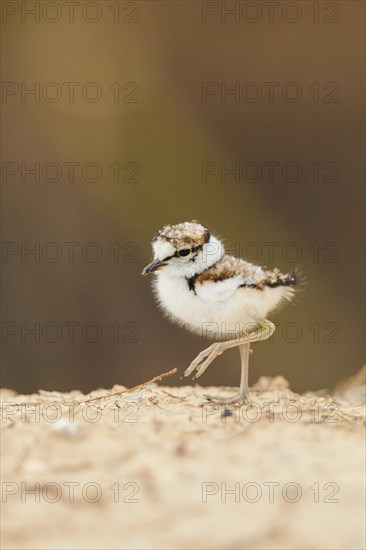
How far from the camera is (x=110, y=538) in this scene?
1.97 metres

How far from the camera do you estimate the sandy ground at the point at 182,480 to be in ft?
6.43

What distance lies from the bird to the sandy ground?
55 centimetres

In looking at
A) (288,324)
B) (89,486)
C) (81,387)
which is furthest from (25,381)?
(89,486)

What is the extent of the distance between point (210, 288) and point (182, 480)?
1.34 metres

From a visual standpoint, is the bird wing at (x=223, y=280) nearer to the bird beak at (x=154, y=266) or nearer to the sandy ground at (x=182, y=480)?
the bird beak at (x=154, y=266)

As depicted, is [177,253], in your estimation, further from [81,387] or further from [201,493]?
[81,387]

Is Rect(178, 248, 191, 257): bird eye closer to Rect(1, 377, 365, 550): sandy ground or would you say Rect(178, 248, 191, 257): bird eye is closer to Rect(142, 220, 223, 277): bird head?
Rect(142, 220, 223, 277): bird head

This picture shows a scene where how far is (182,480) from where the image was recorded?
2.26m

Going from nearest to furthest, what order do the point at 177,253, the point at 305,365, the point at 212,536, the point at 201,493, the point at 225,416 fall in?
the point at 212,536
the point at 201,493
the point at 225,416
the point at 177,253
the point at 305,365

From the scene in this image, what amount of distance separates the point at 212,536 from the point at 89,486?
0.48 m

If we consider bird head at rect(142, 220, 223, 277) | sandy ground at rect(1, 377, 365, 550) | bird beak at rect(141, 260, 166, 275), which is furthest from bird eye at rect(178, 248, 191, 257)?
sandy ground at rect(1, 377, 365, 550)

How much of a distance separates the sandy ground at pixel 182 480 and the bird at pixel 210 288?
55 centimetres

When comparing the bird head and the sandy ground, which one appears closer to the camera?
the sandy ground

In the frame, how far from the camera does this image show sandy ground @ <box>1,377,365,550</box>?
6.43 feet
